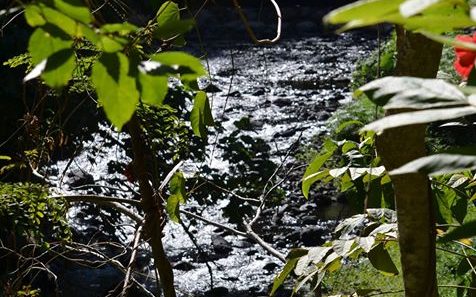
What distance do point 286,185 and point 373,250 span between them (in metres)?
4.07

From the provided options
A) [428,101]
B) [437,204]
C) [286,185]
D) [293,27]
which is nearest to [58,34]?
[428,101]

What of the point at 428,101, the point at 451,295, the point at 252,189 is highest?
the point at 428,101

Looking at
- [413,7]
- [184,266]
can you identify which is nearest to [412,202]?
[413,7]

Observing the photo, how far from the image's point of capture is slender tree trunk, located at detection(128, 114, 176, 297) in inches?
32.8

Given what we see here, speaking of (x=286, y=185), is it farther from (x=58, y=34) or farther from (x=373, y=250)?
(x=58, y=34)

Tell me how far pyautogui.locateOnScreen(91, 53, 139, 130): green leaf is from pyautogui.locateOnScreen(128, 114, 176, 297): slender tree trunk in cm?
46

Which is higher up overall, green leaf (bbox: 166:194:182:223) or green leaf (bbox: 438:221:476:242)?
green leaf (bbox: 438:221:476:242)

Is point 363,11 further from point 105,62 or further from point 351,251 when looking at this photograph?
point 351,251

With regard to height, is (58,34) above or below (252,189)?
above

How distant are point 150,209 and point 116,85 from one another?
0.51m

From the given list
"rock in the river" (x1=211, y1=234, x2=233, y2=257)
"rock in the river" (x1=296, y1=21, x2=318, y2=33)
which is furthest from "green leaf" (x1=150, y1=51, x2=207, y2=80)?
"rock in the river" (x1=296, y1=21, x2=318, y2=33)

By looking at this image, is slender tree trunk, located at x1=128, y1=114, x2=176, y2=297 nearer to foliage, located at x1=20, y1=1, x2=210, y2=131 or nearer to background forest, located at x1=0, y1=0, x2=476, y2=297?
background forest, located at x1=0, y1=0, x2=476, y2=297

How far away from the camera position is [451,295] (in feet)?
9.51

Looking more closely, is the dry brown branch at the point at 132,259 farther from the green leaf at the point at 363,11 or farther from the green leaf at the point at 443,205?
the green leaf at the point at 363,11
